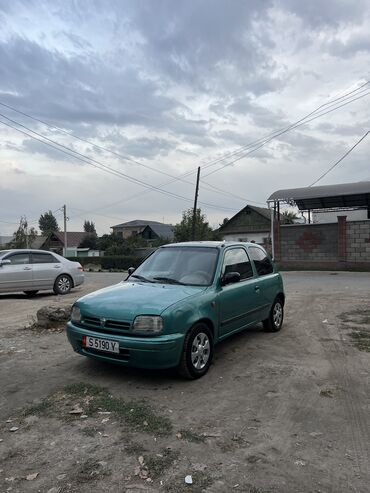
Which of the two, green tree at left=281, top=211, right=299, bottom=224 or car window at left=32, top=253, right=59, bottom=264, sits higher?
green tree at left=281, top=211, right=299, bottom=224

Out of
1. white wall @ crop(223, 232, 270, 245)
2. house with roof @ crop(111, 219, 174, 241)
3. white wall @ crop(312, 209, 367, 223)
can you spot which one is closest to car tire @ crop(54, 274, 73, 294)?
white wall @ crop(312, 209, 367, 223)

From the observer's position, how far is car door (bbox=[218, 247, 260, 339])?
5816mm


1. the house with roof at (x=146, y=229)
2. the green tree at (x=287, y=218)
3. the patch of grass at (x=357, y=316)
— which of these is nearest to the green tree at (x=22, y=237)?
the house with roof at (x=146, y=229)

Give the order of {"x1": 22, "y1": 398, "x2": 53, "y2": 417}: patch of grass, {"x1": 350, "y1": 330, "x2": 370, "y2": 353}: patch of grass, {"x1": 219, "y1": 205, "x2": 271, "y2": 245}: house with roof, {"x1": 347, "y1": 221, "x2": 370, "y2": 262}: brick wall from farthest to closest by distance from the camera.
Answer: {"x1": 219, "y1": 205, "x2": 271, "y2": 245}: house with roof
{"x1": 347, "y1": 221, "x2": 370, "y2": 262}: brick wall
{"x1": 350, "y1": 330, "x2": 370, "y2": 353}: patch of grass
{"x1": 22, "y1": 398, "x2": 53, "y2": 417}: patch of grass

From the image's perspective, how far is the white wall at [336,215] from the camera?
29527mm

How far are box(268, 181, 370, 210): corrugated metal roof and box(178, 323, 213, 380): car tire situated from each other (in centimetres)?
2100

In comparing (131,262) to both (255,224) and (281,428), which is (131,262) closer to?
(255,224)

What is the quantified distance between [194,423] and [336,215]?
28.6 meters

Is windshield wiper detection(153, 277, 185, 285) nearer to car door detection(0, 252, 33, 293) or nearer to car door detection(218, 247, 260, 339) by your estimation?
car door detection(218, 247, 260, 339)

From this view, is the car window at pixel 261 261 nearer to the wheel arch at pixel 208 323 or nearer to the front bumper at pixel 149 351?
the wheel arch at pixel 208 323

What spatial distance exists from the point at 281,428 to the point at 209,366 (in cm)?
163

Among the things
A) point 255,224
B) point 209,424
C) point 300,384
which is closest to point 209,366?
point 300,384

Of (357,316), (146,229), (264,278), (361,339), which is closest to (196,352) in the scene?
(264,278)

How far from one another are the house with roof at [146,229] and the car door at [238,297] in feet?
212
